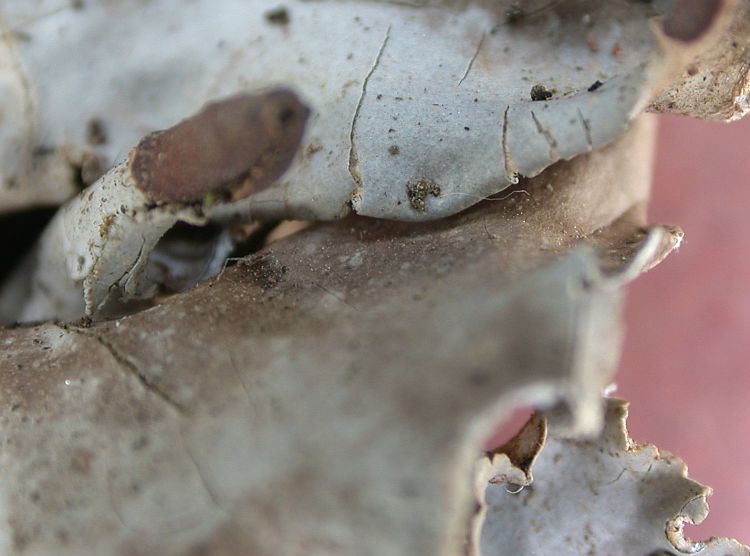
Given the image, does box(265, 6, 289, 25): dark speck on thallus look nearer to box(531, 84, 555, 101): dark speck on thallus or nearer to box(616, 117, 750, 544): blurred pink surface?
box(531, 84, 555, 101): dark speck on thallus

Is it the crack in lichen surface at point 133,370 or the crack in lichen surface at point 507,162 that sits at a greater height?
the crack in lichen surface at point 507,162

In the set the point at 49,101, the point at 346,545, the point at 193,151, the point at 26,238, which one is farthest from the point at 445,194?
the point at 26,238

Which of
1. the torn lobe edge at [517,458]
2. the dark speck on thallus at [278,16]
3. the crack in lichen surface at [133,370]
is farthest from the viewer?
the dark speck on thallus at [278,16]

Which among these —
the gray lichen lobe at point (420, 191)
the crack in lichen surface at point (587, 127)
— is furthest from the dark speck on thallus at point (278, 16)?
the crack in lichen surface at point (587, 127)

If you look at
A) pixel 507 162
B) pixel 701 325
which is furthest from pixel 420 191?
pixel 701 325

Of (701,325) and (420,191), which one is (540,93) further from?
(701,325)

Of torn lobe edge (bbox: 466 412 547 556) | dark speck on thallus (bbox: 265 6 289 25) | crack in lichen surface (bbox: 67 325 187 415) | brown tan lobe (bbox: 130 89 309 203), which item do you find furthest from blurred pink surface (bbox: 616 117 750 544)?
crack in lichen surface (bbox: 67 325 187 415)

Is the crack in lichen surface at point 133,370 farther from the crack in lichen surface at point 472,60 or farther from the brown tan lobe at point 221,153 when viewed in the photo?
the crack in lichen surface at point 472,60
